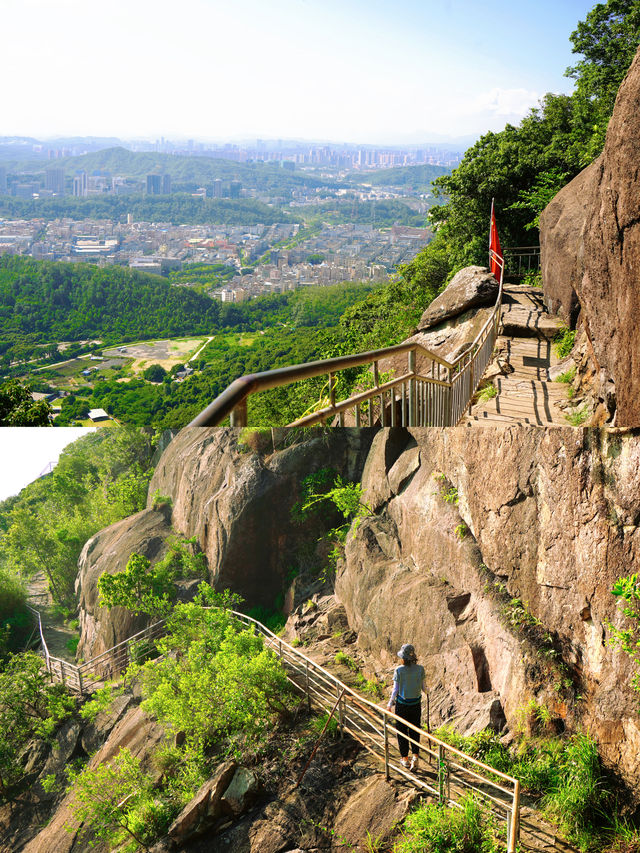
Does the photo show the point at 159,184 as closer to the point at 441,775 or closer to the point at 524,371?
the point at 524,371

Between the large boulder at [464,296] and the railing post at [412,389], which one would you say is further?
the large boulder at [464,296]

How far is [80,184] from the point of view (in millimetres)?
47906

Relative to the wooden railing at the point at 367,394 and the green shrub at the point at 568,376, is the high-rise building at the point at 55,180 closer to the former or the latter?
the wooden railing at the point at 367,394

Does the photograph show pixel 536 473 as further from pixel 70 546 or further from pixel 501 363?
pixel 501 363

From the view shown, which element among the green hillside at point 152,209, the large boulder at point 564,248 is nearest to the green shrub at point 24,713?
the large boulder at point 564,248

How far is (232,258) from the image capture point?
3962 centimetres

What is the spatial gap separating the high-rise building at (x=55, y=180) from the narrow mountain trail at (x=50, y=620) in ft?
169

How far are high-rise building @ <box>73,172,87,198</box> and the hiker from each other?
51150mm

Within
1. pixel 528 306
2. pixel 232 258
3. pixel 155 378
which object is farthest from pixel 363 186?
pixel 528 306

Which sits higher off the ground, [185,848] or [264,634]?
[264,634]

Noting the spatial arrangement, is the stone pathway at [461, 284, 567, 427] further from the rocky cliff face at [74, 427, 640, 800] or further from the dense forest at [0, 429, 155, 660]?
the dense forest at [0, 429, 155, 660]

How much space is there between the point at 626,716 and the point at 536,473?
101 centimetres

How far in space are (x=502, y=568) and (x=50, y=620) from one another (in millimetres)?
2073

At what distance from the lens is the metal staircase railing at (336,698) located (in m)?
2.48
